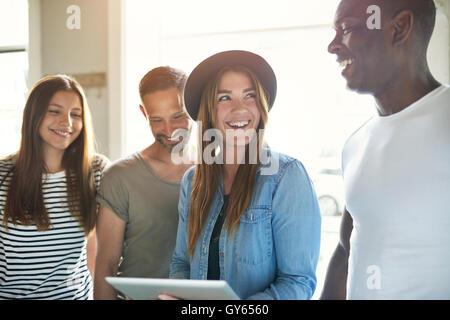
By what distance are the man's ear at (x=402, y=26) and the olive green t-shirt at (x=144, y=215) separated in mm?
763

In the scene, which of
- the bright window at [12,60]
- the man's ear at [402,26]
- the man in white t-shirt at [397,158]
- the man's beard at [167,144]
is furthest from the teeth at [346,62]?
the bright window at [12,60]

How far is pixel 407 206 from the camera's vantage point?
0.84 metres

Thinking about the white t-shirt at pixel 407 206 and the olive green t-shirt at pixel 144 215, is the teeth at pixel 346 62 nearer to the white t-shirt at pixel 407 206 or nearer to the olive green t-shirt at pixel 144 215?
the white t-shirt at pixel 407 206

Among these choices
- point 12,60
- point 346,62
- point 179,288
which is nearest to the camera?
point 179,288

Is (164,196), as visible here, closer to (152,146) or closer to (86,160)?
(152,146)

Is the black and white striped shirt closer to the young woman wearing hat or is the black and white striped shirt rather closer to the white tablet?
the young woman wearing hat

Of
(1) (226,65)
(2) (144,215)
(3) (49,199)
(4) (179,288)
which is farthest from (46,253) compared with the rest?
(1) (226,65)

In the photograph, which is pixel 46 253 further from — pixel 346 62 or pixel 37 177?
pixel 346 62

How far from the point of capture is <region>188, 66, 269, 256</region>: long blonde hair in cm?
101

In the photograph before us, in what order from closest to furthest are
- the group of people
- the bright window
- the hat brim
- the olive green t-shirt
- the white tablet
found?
the white tablet, the group of people, the hat brim, the olive green t-shirt, the bright window

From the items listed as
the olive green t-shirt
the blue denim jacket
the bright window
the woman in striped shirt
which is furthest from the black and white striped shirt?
the bright window

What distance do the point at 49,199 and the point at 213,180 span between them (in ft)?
1.96

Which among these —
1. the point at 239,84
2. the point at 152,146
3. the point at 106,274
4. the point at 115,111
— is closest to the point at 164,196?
the point at 152,146
